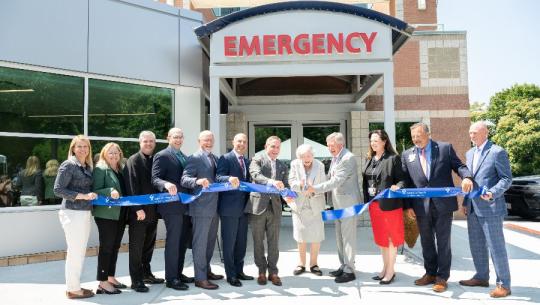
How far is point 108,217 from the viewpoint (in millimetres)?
4789

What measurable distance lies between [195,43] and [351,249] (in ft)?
17.3

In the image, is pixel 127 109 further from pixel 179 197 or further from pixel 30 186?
pixel 179 197

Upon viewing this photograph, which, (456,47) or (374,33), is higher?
(456,47)

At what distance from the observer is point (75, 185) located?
186 inches

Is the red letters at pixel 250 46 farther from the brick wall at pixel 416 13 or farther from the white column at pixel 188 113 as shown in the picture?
the brick wall at pixel 416 13

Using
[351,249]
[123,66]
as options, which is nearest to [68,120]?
[123,66]

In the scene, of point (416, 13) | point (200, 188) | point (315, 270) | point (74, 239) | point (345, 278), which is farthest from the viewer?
point (416, 13)

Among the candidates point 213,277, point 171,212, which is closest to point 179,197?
point 171,212

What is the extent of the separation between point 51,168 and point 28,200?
641mm

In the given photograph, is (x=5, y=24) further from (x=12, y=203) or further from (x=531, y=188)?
(x=531, y=188)

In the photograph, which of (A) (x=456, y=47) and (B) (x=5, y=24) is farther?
(A) (x=456, y=47)

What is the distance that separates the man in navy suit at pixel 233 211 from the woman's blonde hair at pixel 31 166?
374cm

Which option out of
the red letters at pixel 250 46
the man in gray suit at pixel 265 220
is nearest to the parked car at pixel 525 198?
the red letters at pixel 250 46

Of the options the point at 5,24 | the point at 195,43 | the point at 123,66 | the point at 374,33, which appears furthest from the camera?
the point at 195,43
